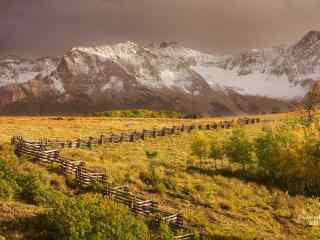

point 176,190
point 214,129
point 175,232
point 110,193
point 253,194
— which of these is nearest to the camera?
point 175,232

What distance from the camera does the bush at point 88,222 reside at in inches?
1225

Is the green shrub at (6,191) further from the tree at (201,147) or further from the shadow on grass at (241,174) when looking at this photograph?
the tree at (201,147)

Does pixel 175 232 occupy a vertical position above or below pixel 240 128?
below

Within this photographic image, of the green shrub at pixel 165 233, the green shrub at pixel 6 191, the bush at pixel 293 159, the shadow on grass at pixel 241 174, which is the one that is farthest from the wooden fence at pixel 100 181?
the bush at pixel 293 159

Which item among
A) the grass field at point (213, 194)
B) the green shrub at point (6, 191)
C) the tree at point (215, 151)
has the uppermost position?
the tree at point (215, 151)

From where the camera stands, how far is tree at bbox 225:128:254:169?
66500 mm

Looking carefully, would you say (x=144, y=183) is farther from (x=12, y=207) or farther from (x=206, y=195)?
(x=12, y=207)

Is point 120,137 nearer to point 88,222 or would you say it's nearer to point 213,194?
point 213,194

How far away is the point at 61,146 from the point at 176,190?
1765 cm

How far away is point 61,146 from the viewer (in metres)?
63.8

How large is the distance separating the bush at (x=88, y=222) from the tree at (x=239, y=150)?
112ft

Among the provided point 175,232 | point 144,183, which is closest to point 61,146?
point 144,183

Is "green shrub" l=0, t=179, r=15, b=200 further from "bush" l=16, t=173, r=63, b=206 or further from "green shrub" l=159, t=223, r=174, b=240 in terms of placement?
"green shrub" l=159, t=223, r=174, b=240

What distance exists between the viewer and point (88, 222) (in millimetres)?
31453
